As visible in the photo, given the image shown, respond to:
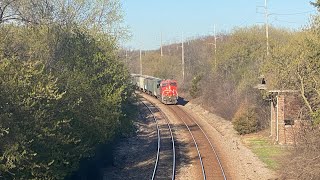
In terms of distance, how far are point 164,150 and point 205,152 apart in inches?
105

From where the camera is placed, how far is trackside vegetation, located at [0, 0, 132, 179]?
582 inches

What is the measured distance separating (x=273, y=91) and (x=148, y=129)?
13324mm

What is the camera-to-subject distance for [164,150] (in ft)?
100

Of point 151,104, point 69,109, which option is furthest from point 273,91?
point 151,104

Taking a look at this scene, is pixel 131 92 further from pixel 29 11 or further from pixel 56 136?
pixel 56 136

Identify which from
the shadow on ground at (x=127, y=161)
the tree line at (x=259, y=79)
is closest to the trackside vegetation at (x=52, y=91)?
the shadow on ground at (x=127, y=161)

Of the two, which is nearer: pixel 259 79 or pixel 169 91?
pixel 259 79

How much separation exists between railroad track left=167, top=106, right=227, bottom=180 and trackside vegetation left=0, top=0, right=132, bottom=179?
15.4 feet

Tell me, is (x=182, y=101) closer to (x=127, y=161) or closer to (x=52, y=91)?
(x=127, y=161)

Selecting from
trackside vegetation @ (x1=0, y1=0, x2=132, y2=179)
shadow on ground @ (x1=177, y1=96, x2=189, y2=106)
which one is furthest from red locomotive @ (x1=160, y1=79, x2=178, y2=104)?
trackside vegetation @ (x1=0, y1=0, x2=132, y2=179)

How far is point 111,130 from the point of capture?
24.0m

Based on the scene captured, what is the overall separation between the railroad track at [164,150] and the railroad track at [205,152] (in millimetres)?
1481

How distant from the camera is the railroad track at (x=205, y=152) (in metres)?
23.6

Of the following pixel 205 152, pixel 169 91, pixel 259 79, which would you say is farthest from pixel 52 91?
pixel 169 91
